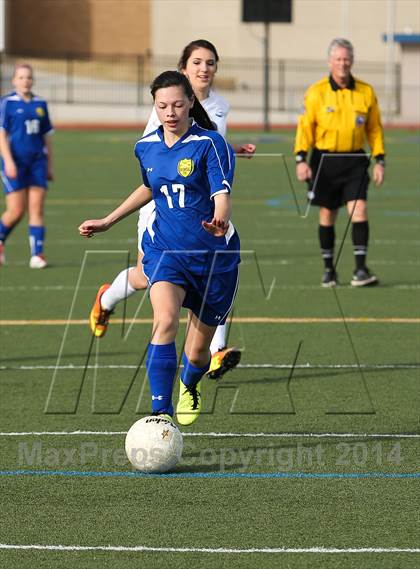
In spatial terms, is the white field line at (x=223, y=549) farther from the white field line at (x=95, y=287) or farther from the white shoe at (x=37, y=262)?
the white shoe at (x=37, y=262)

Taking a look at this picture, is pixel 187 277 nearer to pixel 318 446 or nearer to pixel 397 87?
pixel 318 446

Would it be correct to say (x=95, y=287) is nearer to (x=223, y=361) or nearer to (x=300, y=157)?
(x=300, y=157)

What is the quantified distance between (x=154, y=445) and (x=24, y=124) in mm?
8718

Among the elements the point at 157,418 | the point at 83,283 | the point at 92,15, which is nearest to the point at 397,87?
the point at 92,15

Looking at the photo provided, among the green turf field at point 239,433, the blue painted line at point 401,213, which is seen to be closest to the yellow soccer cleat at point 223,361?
the green turf field at point 239,433

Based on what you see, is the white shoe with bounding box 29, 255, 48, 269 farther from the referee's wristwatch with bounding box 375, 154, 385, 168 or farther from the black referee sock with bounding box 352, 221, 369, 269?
the referee's wristwatch with bounding box 375, 154, 385, 168

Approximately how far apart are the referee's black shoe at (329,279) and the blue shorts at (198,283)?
6227mm

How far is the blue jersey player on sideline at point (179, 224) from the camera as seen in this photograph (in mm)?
7066

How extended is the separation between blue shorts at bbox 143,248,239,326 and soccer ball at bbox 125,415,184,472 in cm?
79

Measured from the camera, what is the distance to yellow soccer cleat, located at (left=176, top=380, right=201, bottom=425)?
7.77 meters

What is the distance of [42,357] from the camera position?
1002 cm

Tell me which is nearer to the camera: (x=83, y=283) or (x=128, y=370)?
(x=128, y=370)

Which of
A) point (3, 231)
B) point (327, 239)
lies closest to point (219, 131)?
point (327, 239)

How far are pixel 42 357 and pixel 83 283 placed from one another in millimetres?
3943
